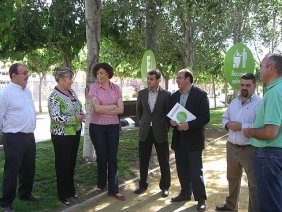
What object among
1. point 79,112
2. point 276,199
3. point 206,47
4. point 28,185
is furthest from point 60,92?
point 206,47

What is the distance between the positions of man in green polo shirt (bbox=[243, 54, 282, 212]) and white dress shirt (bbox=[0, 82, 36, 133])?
3015 millimetres

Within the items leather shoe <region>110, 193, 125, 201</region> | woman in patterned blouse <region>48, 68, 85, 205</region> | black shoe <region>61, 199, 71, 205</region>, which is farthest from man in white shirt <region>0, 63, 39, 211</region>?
leather shoe <region>110, 193, 125, 201</region>

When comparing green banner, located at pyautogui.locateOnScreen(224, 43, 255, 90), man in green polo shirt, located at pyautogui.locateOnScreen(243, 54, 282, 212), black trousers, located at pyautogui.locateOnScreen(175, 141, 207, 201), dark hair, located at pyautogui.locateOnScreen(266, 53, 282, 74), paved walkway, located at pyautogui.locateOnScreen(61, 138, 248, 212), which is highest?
green banner, located at pyautogui.locateOnScreen(224, 43, 255, 90)

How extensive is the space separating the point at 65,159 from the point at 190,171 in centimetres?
183

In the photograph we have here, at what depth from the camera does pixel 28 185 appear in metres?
5.86

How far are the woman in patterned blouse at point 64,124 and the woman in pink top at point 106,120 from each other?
0.34 metres

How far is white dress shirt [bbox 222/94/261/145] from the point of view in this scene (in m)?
5.02

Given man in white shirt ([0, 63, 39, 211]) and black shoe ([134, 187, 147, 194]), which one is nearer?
man in white shirt ([0, 63, 39, 211])

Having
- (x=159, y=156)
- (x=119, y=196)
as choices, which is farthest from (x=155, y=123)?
(x=119, y=196)

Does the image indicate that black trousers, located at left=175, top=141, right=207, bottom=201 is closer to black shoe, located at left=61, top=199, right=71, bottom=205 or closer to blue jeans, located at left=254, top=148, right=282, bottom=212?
black shoe, located at left=61, top=199, right=71, bottom=205

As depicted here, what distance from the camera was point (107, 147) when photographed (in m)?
6.16

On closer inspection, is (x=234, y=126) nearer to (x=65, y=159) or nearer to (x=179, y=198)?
(x=179, y=198)

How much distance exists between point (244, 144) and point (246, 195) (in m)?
1.72

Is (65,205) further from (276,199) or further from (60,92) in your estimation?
(276,199)
